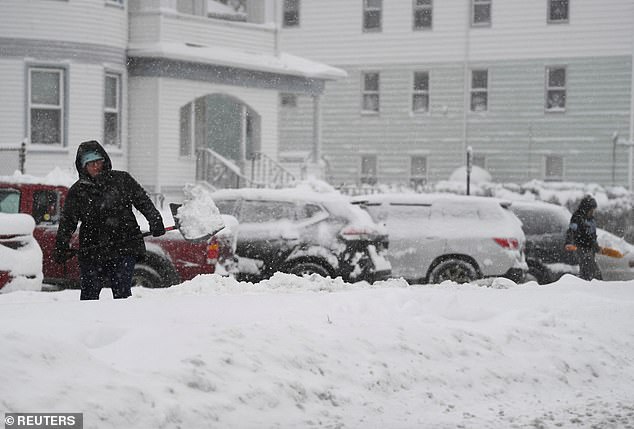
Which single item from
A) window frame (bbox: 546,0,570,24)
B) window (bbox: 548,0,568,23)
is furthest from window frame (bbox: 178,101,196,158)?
window (bbox: 548,0,568,23)

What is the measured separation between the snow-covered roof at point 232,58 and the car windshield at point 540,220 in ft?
35.6

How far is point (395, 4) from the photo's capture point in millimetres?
37469

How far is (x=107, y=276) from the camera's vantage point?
29.7 feet

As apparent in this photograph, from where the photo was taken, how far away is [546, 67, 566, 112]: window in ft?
119

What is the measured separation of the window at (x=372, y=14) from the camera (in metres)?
37.7

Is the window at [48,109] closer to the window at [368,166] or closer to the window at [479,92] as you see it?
the window at [368,166]

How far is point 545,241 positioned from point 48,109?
12.5 meters

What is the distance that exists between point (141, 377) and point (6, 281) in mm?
5054

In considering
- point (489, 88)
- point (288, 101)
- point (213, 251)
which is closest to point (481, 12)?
point (489, 88)

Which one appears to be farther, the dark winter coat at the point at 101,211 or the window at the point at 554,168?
the window at the point at 554,168

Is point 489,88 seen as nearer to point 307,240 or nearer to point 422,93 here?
point 422,93

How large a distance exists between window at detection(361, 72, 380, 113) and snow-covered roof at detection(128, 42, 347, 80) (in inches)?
303

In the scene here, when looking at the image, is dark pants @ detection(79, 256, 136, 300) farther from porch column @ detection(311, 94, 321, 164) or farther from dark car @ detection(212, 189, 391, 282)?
porch column @ detection(311, 94, 321, 164)

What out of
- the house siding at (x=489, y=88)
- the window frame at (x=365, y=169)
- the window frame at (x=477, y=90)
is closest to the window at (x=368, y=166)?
the window frame at (x=365, y=169)
